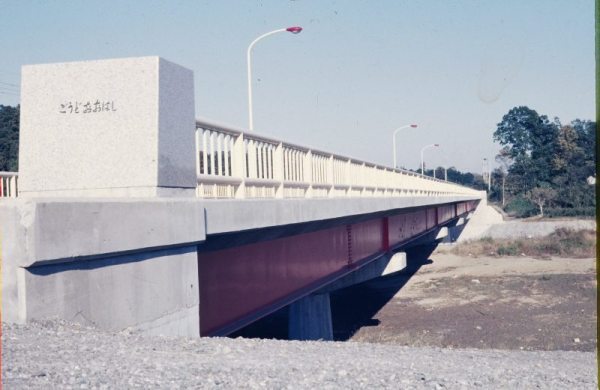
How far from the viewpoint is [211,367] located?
16.5ft

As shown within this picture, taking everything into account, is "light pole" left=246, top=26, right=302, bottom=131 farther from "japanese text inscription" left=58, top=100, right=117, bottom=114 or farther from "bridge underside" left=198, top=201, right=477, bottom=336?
"japanese text inscription" left=58, top=100, right=117, bottom=114

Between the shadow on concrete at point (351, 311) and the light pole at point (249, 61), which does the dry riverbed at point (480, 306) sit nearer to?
the shadow on concrete at point (351, 311)

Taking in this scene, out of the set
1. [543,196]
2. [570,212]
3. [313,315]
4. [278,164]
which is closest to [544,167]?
[543,196]

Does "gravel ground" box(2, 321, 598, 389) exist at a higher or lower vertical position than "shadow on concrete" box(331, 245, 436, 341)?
higher

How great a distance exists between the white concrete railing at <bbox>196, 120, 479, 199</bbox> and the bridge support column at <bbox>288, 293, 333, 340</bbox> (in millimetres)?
4704

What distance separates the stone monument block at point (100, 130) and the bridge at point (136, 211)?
1cm

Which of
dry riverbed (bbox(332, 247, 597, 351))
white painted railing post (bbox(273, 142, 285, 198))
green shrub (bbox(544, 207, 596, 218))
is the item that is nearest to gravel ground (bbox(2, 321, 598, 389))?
white painted railing post (bbox(273, 142, 285, 198))

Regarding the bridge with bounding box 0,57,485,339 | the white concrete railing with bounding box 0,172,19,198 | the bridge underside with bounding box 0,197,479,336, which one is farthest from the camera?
the white concrete railing with bounding box 0,172,19,198

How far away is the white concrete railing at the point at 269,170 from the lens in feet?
27.4

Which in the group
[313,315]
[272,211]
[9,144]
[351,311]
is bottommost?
[351,311]

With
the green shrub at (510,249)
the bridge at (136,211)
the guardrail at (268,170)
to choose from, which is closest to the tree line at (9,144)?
the guardrail at (268,170)

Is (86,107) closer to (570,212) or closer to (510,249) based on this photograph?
(510,249)

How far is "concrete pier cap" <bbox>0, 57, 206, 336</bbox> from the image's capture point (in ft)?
19.0

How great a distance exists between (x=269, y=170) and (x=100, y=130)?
4.28 m
